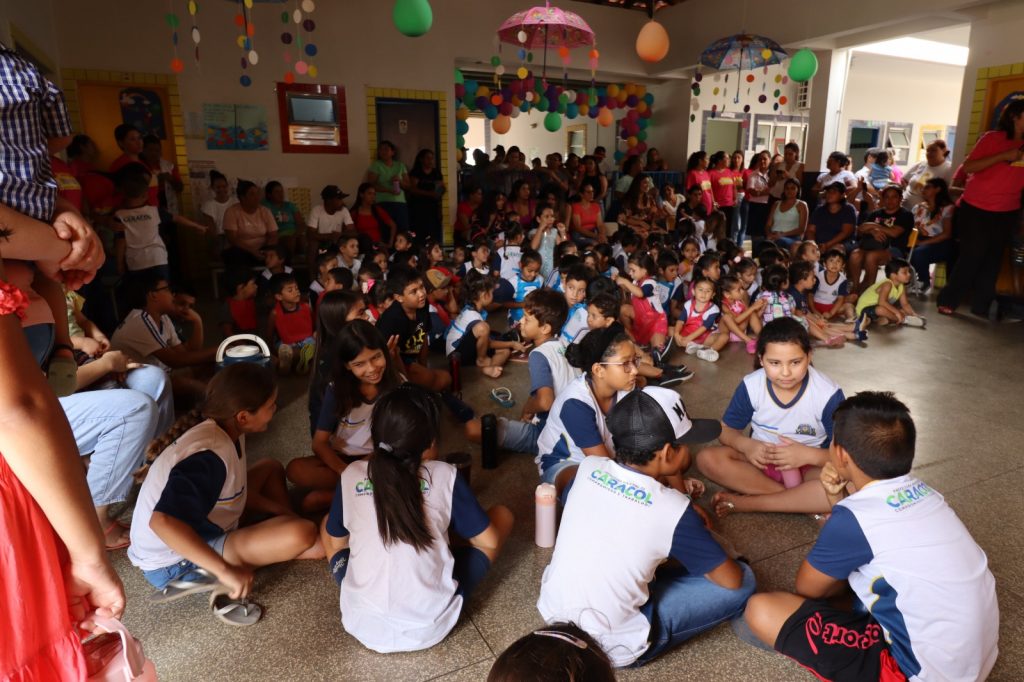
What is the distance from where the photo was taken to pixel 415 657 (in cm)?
171

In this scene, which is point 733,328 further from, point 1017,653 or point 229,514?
point 229,514

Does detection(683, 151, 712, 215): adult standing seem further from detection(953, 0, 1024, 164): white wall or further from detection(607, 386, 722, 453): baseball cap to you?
detection(607, 386, 722, 453): baseball cap

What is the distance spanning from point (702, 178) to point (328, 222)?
4.85 metres

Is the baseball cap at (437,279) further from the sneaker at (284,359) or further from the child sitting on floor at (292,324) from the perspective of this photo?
the sneaker at (284,359)

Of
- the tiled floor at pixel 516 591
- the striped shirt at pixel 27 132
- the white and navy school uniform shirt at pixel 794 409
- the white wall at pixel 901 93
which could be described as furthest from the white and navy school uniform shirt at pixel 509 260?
the white wall at pixel 901 93

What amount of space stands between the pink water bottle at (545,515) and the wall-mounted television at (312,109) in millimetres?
6748

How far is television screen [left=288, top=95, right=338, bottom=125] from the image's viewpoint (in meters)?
7.53

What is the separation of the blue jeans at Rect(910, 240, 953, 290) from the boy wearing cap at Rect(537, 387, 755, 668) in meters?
5.96

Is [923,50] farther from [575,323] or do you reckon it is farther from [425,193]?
[575,323]

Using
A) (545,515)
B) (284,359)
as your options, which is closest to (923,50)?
(284,359)

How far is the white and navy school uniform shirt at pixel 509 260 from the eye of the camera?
5594mm

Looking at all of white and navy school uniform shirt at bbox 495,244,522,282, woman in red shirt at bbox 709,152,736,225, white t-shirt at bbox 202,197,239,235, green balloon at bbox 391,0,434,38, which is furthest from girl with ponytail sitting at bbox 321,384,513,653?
woman in red shirt at bbox 709,152,736,225

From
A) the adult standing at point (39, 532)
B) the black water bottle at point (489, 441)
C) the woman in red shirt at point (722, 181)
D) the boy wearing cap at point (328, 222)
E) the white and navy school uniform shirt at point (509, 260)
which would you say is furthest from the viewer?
the woman in red shirt at point (722, 181)

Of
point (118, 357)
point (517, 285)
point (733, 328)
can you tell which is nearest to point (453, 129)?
point (517, 285)
